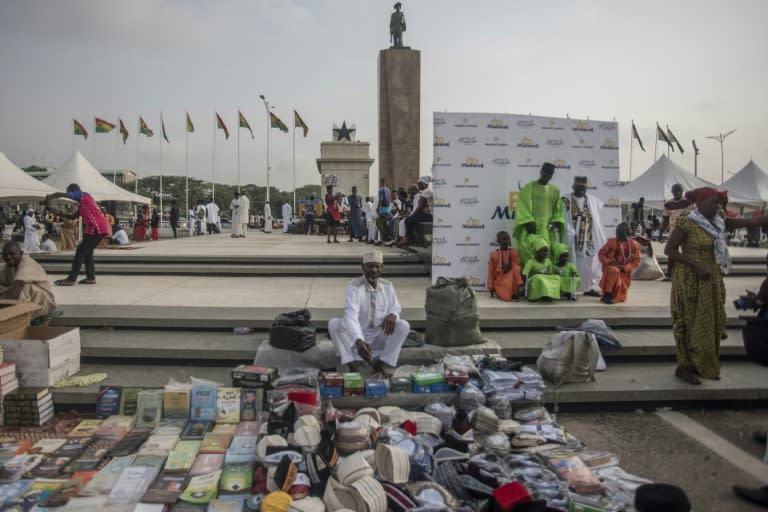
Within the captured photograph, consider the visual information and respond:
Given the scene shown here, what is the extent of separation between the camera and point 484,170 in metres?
7.96

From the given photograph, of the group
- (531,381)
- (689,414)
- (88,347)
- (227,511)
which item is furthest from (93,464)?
(689,414)

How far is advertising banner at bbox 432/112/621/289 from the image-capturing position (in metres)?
7.81

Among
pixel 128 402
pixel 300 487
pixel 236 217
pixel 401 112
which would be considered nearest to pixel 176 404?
pixel 128 402

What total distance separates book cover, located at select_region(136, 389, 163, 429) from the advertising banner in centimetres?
471

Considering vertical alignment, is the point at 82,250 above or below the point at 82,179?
below

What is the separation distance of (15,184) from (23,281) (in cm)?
1273

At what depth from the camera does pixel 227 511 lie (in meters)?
2.81

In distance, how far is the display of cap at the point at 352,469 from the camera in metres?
2.96

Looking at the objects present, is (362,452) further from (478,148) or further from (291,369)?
(478,148)

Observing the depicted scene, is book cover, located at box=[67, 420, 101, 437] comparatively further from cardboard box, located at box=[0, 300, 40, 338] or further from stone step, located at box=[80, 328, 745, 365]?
cardboard box, located at box=[0, 300, 40, 338]

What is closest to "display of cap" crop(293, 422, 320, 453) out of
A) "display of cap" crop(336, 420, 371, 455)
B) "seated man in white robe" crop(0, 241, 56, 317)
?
"display of cap" crop(336, 420, 371, 455)

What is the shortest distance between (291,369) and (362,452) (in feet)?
4.39

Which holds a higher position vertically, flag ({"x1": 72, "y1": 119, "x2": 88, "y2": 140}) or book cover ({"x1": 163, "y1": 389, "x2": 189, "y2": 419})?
flag ({"x1": 72, "y1": 119, "x2": 88, "y2": 140})

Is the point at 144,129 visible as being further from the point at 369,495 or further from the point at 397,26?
the point at 369,495
